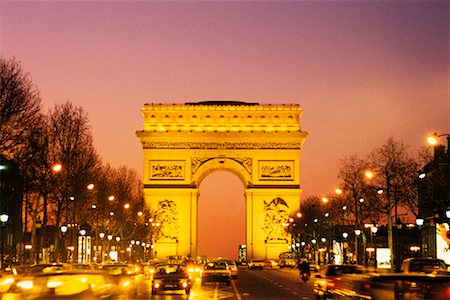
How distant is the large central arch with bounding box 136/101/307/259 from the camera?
457 ft

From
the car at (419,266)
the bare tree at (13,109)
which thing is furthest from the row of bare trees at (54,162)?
the car at (419,266)

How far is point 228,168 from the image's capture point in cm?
14375

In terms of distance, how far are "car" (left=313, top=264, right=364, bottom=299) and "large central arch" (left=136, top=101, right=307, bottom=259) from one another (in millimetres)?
101225

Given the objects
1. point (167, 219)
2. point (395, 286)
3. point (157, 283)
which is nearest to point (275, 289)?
point (157, 283)

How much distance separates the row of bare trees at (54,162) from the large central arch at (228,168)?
53.2 feet

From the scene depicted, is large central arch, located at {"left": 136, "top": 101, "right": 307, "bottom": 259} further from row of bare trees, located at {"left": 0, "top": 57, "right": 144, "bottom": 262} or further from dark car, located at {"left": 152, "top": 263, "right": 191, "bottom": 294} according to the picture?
dark car, located at {"left": 152, "top": 263, "right": 191, "bottom": 294}

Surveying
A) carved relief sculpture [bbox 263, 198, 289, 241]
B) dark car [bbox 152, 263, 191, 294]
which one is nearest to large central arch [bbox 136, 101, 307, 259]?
carved relief sculpture [bbox 263, 198, 289, 241]

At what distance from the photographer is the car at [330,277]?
3302 cm

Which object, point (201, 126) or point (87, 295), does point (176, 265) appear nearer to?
point (87, 295)

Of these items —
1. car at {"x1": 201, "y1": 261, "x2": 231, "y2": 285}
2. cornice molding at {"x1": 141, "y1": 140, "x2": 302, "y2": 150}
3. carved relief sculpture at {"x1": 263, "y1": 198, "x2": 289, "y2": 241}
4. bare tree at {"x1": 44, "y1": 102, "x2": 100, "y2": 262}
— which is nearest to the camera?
car at {"x1": 201, "y1": 261, "x2": 231, "y2": 285}

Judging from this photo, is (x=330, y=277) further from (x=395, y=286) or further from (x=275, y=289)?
(x=275, y=289)

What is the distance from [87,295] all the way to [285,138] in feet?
401

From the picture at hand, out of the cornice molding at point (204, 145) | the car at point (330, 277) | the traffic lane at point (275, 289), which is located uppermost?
the cornice molding at point (204, 145)

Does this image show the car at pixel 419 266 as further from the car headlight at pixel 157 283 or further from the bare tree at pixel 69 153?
the bare tree at pixel 69 153
